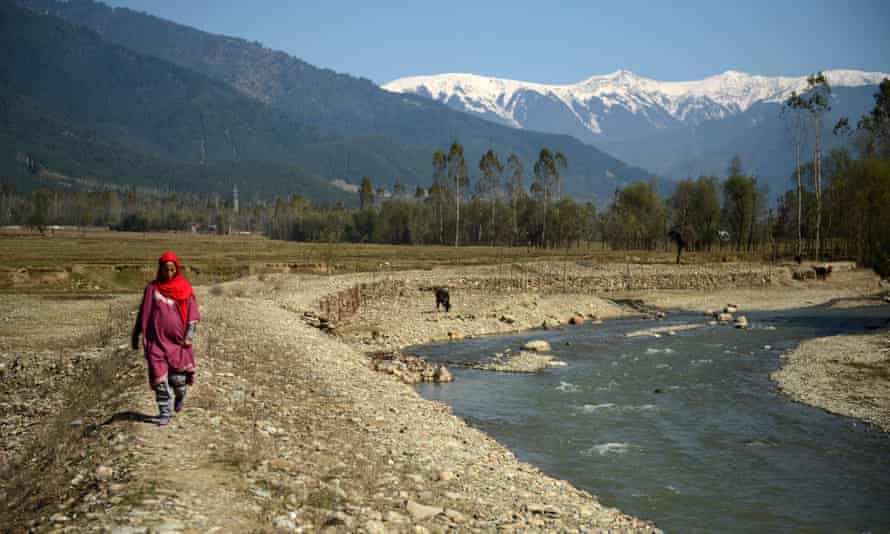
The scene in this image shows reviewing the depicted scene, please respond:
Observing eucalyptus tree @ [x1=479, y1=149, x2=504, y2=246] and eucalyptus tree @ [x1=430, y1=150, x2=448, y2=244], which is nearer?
eucalyptus tree @ [x1=479, y1=149, x2=504, y2=246]

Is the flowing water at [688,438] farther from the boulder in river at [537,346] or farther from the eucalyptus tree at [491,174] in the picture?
the eucalyptus tree at [491,174]

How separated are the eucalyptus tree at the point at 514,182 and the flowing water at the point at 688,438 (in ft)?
307

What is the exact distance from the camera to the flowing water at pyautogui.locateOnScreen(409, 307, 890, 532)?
1352 cm

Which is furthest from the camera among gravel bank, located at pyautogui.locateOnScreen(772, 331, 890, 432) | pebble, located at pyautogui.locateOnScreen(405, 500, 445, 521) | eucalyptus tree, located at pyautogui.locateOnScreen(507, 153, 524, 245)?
eucalyptus tree, located at pyautogui.locateOnScreen(507, 153, 524, 245)

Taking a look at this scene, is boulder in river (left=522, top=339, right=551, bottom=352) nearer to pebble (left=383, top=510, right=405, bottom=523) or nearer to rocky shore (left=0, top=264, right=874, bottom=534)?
rocky shore (left=0, top=264, right=874, bottom=534)

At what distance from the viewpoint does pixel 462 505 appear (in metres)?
11.4

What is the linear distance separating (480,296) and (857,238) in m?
44.9

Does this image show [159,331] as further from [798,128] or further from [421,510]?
[798,128]

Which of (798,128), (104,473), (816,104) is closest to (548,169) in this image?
(798,128)

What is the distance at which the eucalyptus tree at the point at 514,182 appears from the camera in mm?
124062

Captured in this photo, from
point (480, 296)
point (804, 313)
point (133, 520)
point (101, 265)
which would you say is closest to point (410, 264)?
point (480, 296)

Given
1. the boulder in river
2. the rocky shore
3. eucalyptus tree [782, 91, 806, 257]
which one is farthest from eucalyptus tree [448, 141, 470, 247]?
the rocky shore

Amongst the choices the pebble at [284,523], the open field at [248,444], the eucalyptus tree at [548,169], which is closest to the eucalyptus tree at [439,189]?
the eucalyptus tree at [548,169]

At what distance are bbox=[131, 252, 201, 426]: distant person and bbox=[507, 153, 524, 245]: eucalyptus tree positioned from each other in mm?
109932
